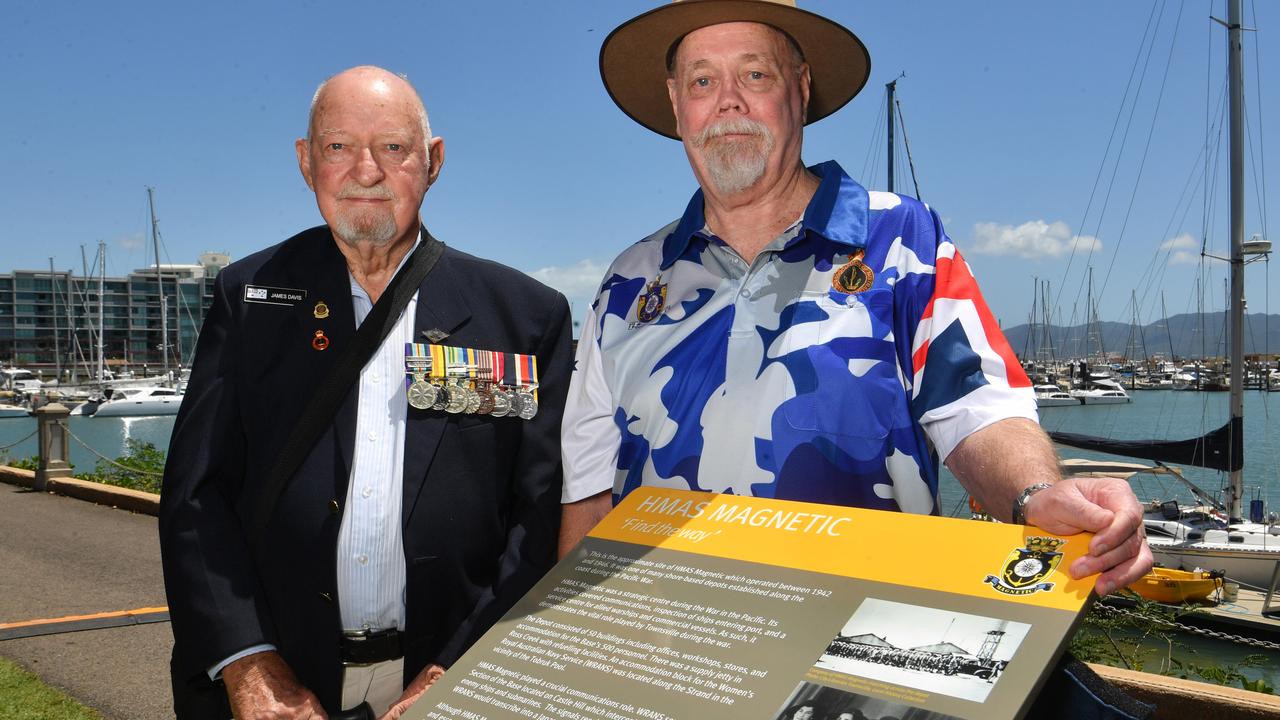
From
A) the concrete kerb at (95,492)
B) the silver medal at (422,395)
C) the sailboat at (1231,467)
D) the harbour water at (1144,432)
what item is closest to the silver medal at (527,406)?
the silver medal at (422,395)

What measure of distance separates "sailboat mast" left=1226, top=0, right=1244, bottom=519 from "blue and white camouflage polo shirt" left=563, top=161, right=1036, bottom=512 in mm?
24036

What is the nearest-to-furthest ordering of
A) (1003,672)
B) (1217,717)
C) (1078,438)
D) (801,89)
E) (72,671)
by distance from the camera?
(1003,672)
(801,89)
(1217,717)
(72,671)
(1078,438)

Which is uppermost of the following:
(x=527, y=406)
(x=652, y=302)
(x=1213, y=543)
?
(x=652, y=302)

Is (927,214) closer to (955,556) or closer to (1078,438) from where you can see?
(955,556)

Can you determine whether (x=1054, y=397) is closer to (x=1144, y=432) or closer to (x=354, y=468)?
(x=1144, y=432)

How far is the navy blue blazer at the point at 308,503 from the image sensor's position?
2.32 m

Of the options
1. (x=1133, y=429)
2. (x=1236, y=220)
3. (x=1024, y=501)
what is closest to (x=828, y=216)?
(x=1024, y=501)

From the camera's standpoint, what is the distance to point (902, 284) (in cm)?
207

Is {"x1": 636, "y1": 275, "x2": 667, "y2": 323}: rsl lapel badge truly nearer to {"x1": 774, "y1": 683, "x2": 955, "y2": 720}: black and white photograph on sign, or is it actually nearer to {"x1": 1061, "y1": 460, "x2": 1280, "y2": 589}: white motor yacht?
{"x1": 774, "y1": 683, "x2": 955, "y2": 720}: black and white photograph on sign

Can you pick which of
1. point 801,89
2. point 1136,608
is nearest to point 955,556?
point 801,89

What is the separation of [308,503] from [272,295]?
0.59 m

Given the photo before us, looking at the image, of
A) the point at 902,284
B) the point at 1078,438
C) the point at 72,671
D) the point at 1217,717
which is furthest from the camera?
the point at 1078,438

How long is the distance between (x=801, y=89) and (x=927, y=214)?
23.3 inches

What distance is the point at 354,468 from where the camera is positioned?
236 centimetres
